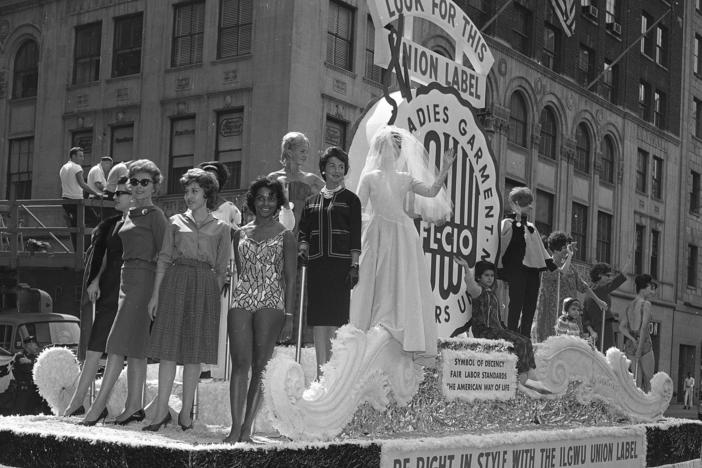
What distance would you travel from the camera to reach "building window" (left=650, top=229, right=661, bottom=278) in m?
42.1

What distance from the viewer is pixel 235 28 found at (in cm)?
2545

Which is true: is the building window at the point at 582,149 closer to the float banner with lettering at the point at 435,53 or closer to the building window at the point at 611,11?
the building window at the point at 611,11

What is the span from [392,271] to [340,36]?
60.2 ft

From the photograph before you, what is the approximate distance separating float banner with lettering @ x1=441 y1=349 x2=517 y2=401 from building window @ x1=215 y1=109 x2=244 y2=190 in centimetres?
1621

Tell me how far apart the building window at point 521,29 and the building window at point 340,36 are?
372 inches

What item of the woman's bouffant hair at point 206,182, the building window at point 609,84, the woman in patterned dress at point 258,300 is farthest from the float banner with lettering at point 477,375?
the building window at point 609,84

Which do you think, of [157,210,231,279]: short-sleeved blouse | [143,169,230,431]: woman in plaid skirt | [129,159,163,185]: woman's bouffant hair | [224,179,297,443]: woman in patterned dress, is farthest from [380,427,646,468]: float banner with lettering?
[129,159,163,185]: woman's bouffant hair

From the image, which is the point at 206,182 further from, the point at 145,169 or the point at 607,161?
the point at 607,161

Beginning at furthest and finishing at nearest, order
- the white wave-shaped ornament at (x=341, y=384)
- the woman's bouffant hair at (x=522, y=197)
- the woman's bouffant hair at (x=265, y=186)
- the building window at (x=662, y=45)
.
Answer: the building window at (x=662, y=45) → the woman's bouffant hair at (x=522, y=197) → the woman's bouffant hair at (x=265, y=186) → the white wave-shaped ornament at (x=341, y=384)

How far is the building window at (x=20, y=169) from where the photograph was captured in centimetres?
2922

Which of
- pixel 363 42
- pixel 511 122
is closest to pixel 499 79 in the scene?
pixel 511 122

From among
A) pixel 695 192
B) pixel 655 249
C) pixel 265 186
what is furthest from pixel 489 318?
pixel 695 192

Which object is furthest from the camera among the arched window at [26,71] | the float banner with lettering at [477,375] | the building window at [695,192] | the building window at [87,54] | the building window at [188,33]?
the building window at [695,192]

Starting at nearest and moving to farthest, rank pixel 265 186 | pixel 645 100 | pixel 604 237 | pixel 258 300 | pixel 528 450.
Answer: pixel 258 300, pixel 265 186, pixel 528 450, pixel 604 237, pixel 645 100
